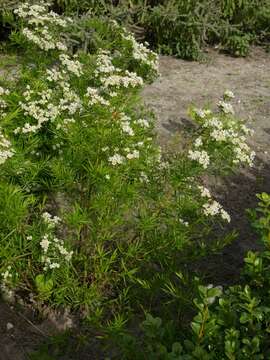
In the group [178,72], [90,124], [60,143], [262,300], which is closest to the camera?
[262,300]

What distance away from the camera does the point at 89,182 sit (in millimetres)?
3564

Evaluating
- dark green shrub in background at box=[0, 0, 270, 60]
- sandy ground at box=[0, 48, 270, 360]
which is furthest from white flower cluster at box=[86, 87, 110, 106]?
dark green shrub in background at box=[0, 0, 270, 60]

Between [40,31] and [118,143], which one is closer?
[118,143]

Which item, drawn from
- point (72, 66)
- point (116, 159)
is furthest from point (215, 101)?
point (116, 159)

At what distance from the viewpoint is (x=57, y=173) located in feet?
11.4

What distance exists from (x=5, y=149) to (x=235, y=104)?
4.90 m

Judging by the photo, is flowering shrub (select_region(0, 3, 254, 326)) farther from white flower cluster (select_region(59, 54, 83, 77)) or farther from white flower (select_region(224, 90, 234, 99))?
white flower (select_region(224, 90, 234, 99))

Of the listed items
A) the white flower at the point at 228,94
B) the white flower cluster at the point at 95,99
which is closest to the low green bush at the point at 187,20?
the white flower at the point at 228,94

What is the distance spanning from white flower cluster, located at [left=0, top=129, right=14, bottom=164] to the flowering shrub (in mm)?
11

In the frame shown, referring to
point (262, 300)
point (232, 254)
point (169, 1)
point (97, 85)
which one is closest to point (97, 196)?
point (97, 85)

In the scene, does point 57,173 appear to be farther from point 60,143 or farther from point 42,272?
point 42,272

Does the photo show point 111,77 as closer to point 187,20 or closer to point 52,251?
point 52,251

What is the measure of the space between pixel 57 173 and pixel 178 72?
18.1 feet

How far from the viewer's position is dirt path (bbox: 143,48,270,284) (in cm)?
502
